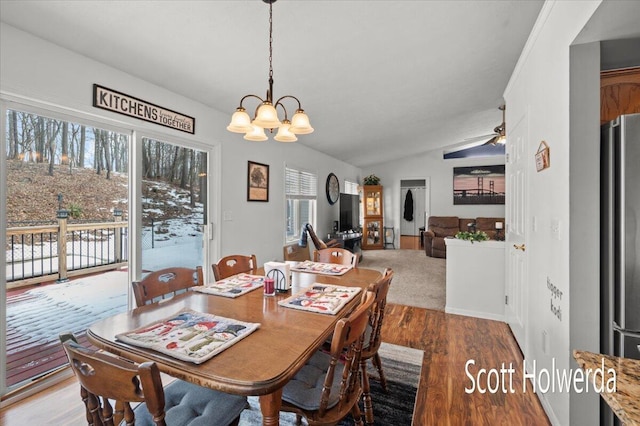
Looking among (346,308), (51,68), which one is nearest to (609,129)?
(346,308)

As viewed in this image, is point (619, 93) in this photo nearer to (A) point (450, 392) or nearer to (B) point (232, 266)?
(A) point (450, 392)

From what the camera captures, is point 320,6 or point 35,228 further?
point 35,228

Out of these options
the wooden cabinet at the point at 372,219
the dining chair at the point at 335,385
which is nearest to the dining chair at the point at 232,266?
the dining chair at the point at 335,385

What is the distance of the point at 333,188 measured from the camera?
6.94 m

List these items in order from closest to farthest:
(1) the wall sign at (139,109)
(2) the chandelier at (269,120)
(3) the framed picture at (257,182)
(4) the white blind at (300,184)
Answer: (2) the chandelier at (269,120), (1) the wall sign at (139,109), (3) the framed picture at (257,182), (4) the white blind at (300,184)

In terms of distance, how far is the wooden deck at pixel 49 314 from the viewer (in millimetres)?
2055

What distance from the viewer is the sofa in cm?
719

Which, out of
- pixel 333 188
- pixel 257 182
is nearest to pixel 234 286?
pixel 257 182

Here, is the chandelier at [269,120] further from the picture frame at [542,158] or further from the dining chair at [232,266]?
the picture frame at [542,158]

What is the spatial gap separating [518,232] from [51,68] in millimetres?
3866

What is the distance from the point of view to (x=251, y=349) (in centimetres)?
108

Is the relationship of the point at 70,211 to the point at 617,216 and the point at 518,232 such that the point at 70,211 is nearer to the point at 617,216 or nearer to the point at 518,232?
the point at 617,216

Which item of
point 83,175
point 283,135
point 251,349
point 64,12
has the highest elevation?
point 64,12

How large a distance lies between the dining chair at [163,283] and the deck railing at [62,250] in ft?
3.04
